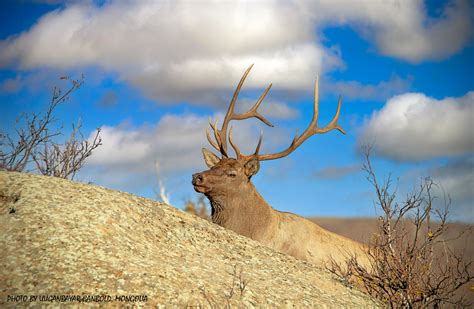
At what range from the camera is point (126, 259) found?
4938mm

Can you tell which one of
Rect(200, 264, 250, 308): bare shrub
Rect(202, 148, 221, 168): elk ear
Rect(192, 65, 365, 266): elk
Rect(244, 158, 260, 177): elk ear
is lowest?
Rect(200, 264, 250, 308): bare shrub

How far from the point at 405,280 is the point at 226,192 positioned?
373cm

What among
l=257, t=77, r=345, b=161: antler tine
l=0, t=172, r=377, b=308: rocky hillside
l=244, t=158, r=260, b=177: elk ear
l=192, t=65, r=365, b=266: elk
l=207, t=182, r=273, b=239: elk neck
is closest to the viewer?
l=0, t=172, r=377, b=308: rocky hillside

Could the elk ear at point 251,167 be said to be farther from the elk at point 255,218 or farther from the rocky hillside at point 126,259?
Answer: the rocky hillside at point 126,259

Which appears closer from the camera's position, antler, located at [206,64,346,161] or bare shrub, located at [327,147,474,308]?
bare shrub, located at [327,147,474,308]

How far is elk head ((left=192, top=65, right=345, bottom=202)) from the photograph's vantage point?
31.1 feet

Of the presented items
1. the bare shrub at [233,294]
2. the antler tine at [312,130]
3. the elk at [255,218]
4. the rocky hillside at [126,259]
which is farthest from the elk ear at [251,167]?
the bare shrub at [233,294]

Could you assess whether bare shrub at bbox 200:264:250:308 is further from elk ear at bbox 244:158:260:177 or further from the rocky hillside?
elk ear at bbox 244:158:260:177

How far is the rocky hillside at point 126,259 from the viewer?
4.52 meters

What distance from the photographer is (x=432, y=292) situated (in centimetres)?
669

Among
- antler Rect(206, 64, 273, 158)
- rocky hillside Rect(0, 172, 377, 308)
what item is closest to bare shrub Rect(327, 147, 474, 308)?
rocky hillside Rect(0, 172, 377, 308)

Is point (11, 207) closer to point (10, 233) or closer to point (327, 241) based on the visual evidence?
point (10, 233)

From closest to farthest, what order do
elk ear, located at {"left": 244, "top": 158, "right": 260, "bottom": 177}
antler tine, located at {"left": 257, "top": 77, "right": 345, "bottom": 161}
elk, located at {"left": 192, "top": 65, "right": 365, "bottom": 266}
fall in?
elk, located at {"left": 192, "top": 65, "right": 365, "bottom": 266}
elk ear, located at {"left": 244, "top": 158, "right": 260, "bottom": 177}
antler tine, located at {"left": 257, "top": 77, "right": 345, "bottom": 161}

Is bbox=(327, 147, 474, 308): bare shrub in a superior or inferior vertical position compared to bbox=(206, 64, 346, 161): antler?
inferior
